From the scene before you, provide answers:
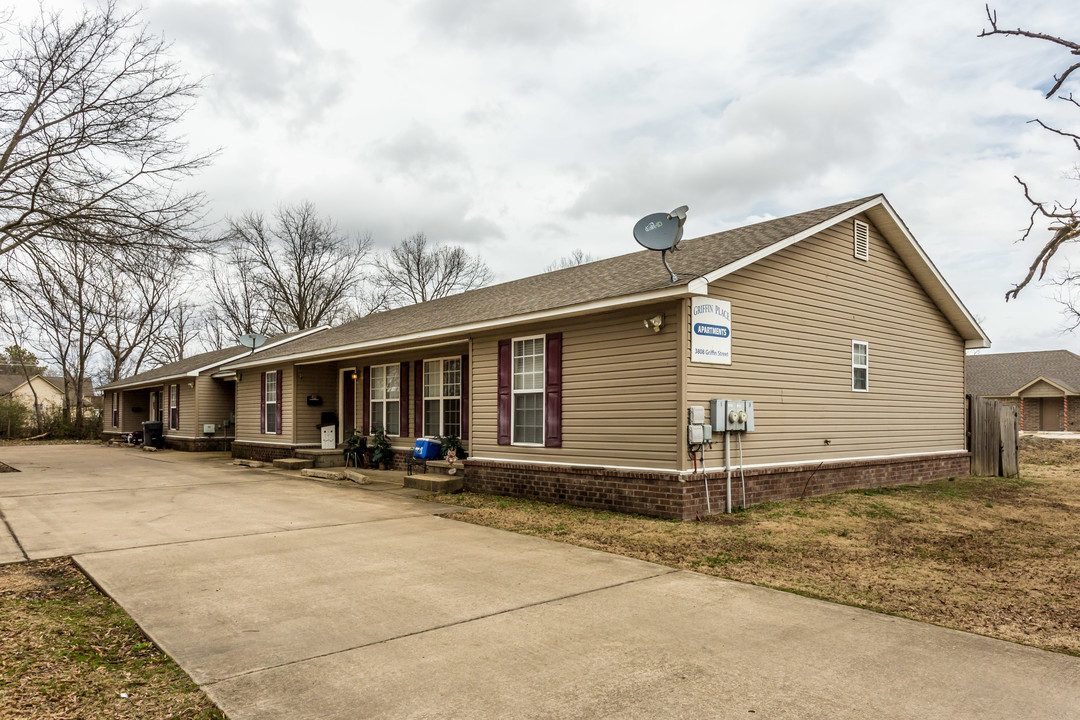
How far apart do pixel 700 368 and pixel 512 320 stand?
312cm

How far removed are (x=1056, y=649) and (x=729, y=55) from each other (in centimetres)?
983

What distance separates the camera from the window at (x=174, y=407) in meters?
25.2

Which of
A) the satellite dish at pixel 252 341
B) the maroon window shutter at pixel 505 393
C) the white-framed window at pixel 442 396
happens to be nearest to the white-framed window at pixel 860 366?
the maroon window shutter at pixel 505 393

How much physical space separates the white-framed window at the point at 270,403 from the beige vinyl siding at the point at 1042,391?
38.7 metres

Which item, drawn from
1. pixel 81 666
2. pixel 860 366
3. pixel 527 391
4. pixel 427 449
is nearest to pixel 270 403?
pixel 427 449

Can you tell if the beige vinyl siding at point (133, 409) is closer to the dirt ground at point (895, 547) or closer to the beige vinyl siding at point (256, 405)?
the beige vinyl siding at point (256, 405)

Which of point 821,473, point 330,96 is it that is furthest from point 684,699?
point 330,96

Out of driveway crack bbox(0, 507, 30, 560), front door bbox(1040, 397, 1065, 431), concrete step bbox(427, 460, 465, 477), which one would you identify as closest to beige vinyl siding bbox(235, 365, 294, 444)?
concrete step bbox(427, 460, 465, 477)

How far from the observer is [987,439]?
14.7 meters

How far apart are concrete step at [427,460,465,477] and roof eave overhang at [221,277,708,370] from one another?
2370 mm

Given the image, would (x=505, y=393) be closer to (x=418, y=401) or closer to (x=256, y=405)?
(x=418, y=401)

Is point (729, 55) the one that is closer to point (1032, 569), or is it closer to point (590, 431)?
point (590, 431)

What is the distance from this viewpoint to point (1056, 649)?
4.33 meters

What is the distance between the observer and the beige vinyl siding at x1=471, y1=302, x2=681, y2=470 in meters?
8.91
